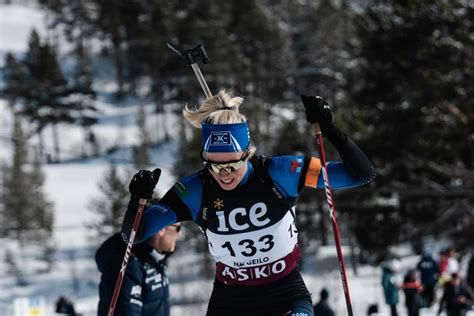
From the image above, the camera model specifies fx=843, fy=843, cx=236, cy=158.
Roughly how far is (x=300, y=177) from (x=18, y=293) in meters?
47.9

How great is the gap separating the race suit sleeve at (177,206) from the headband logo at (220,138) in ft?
0.79

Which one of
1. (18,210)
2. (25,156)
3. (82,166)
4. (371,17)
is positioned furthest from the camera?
(82,166)

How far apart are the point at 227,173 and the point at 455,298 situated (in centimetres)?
1033

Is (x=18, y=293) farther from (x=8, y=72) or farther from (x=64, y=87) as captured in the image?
(x=8, y=72)

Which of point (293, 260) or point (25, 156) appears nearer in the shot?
point (293, 260)

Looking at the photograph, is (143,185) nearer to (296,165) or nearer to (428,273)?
(296,165)

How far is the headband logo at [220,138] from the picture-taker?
14.3 feet

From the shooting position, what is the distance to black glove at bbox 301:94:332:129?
439 centimetres

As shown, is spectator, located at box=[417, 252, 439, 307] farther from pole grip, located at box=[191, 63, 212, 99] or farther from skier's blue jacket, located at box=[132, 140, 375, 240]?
skier's blue jacket, located at box=[132, 140, 375, 240]

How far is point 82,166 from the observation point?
64.9 m

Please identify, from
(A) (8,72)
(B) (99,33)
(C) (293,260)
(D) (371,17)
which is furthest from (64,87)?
(C) (293,260)

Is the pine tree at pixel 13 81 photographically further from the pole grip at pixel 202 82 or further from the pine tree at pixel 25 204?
the pole grip at pixel 202 82

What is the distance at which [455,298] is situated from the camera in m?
13.8

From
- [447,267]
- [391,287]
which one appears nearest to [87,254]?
[391,287]
